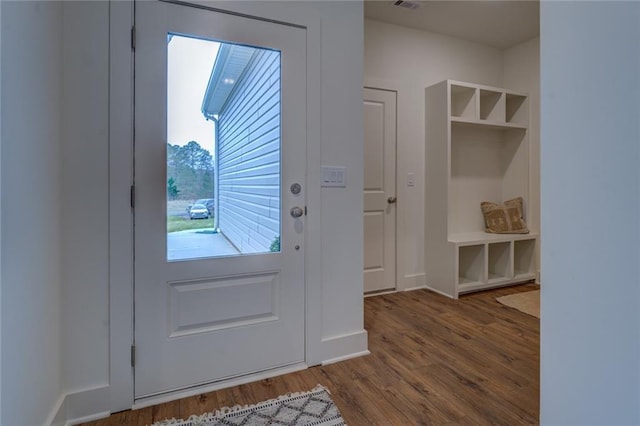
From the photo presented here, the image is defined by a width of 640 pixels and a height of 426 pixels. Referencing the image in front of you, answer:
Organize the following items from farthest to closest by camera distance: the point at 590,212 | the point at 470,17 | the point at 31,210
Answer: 1. the point at 470,17
2. the point at 31,210
3. the point at 590,212

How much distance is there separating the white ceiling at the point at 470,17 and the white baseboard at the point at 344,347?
9.02ft

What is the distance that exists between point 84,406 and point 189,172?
115cm

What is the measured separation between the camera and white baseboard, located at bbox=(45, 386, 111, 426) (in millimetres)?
1467

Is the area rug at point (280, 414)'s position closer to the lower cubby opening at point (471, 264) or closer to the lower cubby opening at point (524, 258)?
the lower cubby opening at point (471, 264)

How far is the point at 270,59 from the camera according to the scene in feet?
6.01

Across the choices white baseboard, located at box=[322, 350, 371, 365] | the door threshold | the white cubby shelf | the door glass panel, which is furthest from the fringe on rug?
the white cubby shelf

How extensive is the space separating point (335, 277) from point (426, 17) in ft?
8.89

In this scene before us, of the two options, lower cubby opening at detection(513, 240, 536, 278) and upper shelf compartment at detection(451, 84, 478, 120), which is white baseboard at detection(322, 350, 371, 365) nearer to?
lower cubby opening at detection(513, 240, 536, 278)

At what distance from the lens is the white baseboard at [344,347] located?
6.53ft

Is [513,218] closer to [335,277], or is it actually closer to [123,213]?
[335,277]

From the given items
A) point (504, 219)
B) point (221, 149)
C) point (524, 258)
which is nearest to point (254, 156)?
point (221, 149)

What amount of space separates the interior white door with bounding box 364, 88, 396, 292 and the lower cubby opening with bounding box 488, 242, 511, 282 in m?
1.13

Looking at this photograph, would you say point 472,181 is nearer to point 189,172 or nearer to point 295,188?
point 295,188

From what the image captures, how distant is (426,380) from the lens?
5.96 feet
